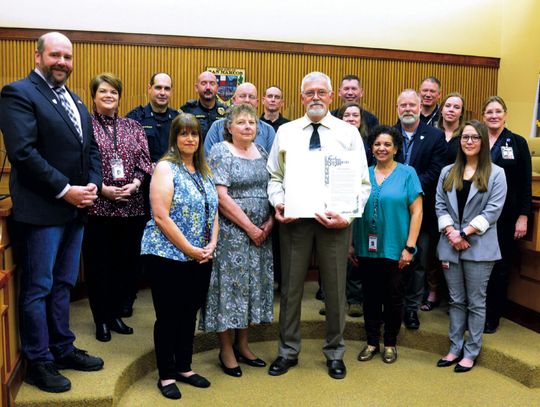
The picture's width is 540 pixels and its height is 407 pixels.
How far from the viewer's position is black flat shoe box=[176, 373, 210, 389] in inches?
114

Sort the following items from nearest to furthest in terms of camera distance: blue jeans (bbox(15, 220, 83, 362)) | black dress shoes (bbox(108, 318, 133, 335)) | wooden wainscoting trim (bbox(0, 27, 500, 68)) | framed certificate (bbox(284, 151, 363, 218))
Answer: blue jeans (bbox(15, 220, 83, 362)) < framed certificate (bbox(284, 151, 363, 218)) < black dress shoes (bbox(108, 318, 133, 335)) < wooden wainscoting trim (bbox(0, 27, 500, 68))

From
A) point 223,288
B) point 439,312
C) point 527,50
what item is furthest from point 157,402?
point 527,50

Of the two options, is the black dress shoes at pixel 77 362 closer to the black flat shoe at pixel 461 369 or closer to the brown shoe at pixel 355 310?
the brown shoe at pixel 355 310

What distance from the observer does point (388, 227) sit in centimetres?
316

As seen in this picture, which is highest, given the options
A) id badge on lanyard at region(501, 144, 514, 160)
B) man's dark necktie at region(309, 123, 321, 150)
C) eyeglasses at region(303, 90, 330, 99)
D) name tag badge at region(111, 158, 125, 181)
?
eyeglasses at region(303, 90, 330, 99)

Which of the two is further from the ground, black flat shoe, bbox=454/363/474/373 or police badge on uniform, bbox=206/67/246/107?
police badge on uniform, bbox=206/67/246/107

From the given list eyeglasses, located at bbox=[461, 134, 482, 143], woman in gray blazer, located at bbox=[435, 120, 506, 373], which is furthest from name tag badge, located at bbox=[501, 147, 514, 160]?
eyeglasses, located at bbox=[461, 134, 482, 143]

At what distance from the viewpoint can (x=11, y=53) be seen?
5488 mm

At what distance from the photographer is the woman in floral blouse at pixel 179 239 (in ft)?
8.59

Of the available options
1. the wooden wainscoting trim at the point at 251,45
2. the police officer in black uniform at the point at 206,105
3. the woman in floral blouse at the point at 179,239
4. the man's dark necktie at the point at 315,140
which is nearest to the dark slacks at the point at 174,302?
the woman in floral blouse at the point at 179,239

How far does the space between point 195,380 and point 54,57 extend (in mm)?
1724

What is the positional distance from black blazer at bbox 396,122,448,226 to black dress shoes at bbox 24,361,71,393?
2284 mm

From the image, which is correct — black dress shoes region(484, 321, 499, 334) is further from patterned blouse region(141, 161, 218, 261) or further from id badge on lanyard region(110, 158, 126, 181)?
id badge on lanyard region(110, 158, 126, 181)

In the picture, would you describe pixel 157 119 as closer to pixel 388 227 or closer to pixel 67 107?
pixel 67 107
